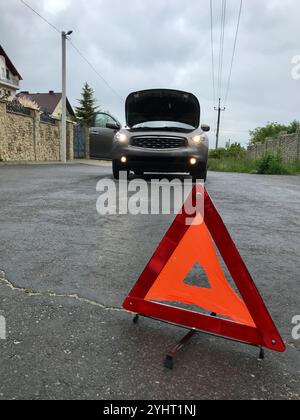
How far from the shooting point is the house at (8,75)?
54.4 m

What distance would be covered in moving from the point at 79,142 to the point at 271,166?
1499 centimetres

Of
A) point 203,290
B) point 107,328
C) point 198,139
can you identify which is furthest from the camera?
point 198,139

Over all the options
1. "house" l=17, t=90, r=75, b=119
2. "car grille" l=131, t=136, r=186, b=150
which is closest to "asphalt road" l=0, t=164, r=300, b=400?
"car grille" l=131, t=136, r=186, b=150

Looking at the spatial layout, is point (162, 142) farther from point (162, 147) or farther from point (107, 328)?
point (107, 328)

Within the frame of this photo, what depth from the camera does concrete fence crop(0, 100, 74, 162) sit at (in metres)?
Answer: 16.9

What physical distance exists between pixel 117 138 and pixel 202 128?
208cm

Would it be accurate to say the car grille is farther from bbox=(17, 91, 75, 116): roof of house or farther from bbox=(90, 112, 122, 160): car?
bbox=(17, 91, 75, 116): roof of house

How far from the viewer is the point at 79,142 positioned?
28406mm

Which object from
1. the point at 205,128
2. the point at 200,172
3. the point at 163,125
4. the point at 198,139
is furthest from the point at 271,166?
the point at 198,139

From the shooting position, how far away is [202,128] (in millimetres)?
9031

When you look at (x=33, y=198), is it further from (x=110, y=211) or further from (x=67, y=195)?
(x=110, y=211)

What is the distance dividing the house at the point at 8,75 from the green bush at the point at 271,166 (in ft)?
146
